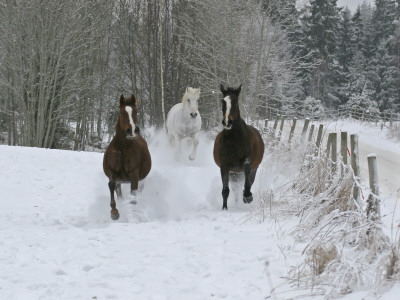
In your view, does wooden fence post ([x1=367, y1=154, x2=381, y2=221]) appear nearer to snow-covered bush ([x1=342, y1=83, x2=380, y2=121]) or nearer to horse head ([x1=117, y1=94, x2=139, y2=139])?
horse head ([x1=117, y1=94, x2=139, y2=139])

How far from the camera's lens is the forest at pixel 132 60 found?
1942cm

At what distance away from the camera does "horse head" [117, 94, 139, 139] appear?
22.7 feet

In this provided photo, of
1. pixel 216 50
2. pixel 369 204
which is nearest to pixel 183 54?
pixel 216 50

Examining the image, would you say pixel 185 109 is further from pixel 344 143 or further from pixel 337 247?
pixel 337 247

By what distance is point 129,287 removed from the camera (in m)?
4.22

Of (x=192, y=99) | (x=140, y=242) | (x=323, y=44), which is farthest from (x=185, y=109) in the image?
(x=323, y=44)

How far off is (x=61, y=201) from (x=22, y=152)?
5288 millimetres

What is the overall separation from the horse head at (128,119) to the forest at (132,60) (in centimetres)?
1115

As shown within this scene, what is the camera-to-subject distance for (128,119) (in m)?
7.00

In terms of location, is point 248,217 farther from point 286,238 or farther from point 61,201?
point 61,201

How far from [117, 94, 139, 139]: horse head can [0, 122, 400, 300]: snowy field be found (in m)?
1.32

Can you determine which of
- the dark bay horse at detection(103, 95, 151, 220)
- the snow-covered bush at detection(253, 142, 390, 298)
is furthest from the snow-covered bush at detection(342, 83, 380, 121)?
the snow-covered bush at detection(253, 142, 390, 298)

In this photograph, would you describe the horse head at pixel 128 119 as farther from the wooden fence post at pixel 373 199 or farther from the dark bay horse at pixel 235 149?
the wooden fence post at pixel 373 199

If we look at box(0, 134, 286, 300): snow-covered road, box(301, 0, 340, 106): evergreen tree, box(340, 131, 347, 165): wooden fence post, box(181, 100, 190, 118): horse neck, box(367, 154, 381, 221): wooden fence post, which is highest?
box(301, 0, 340, 106): evergreen tree
